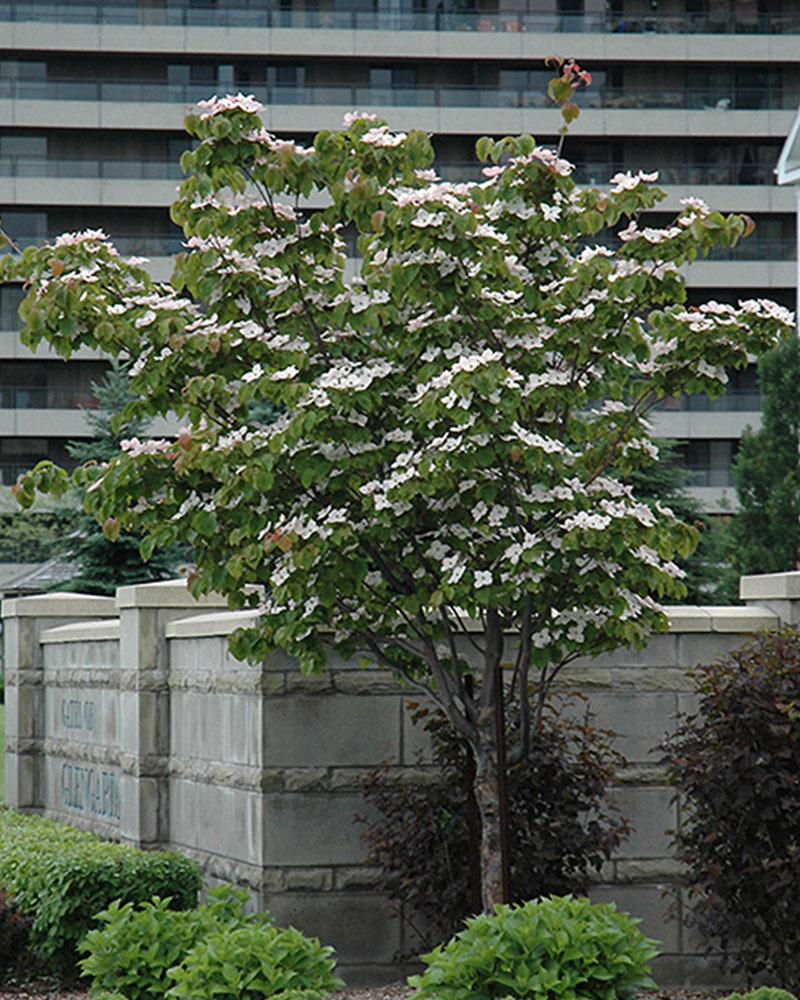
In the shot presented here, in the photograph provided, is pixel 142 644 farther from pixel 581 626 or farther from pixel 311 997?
pixel 311 997

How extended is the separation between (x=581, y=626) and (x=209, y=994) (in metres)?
2.87

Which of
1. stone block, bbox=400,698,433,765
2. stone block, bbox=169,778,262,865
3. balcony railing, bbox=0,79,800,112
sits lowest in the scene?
stone block, bbox=169,778,262,865

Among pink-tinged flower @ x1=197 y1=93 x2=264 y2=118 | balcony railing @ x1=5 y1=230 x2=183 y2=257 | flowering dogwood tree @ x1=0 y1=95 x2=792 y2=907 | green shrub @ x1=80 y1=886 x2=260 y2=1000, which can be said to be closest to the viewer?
green shrub @ x1=80 y1=886 x2=260 y2=1000

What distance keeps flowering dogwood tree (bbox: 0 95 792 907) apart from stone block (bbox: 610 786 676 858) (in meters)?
1.59

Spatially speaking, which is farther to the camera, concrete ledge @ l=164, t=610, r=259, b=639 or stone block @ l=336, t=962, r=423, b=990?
concrete ledge @ l=164, t=610, r=259, b=639

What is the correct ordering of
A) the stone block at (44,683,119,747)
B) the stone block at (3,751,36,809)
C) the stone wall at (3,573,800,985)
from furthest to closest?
1. the stone block at (3,751,36,809)
2. the stone block at (44,683,119,747)
3. the stone wall at (3,573,800,985)

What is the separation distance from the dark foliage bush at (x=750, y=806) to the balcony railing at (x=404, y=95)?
57469 millimetres

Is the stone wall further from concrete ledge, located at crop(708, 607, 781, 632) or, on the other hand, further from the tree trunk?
the tree trunk

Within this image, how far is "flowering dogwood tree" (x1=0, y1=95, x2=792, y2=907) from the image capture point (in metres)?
9.48

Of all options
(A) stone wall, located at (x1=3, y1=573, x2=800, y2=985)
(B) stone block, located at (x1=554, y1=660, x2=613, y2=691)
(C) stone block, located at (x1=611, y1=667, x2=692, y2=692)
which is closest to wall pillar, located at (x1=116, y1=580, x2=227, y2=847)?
(A) stone wall, located at (x1=3, y1=573, x2=800, y2=985)

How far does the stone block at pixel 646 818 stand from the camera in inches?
462

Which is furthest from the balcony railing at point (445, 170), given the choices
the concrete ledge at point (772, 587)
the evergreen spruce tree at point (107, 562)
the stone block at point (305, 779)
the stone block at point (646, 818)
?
the stone block at point (305, 779)

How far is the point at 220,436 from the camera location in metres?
10.2

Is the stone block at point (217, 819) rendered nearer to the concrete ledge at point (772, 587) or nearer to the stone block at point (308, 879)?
the stone block at point (308, 879)
